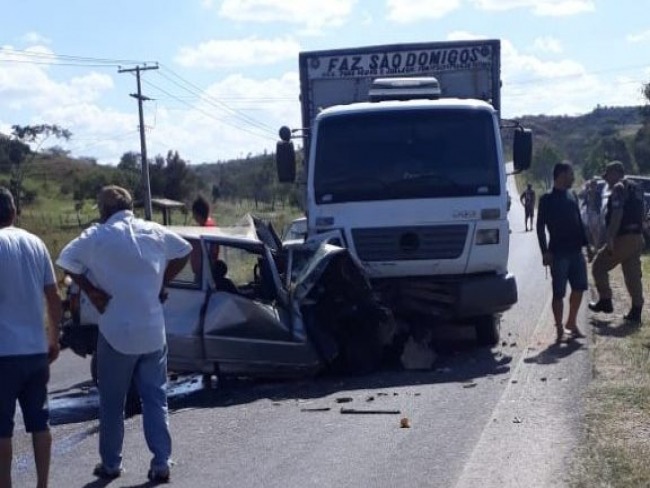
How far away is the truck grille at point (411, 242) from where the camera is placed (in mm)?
12680

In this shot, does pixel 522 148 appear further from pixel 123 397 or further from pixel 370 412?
pixel 123 397

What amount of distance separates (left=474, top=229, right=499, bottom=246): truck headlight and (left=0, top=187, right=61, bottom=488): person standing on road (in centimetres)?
649

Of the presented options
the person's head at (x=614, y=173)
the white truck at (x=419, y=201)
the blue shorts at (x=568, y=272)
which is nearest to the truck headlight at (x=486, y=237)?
the white truck at (x=419, y=201)

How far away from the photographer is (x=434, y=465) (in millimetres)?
7770

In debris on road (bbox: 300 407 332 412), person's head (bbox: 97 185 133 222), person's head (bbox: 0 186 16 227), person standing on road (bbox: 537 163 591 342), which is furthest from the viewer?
person standing on road (bbox: 537 163 591 342)

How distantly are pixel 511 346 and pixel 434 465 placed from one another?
5814mm

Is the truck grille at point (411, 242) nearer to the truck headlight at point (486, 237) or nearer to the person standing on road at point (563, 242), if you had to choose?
the truck headlight at point (486, 237)

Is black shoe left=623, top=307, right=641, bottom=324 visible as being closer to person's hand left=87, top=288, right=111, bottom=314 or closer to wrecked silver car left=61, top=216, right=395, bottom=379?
wrecked silver car left=61, top=216, right=395, bottom=379

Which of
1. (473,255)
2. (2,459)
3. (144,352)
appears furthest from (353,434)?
(473,255)

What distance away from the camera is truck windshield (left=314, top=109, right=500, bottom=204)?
1277cm

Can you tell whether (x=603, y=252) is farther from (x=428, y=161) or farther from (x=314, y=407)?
(x=314, y=407)

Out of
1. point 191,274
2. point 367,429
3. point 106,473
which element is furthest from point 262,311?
point 106,473

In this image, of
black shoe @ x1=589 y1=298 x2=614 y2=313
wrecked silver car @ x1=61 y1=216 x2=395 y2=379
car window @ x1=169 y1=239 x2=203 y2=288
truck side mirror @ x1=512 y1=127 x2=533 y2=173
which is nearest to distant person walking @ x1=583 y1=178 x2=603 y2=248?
black shoe @ x1=589 y1=298 x2=614 y2=313

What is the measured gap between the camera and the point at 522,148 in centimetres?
1361
